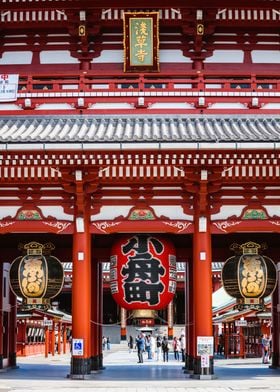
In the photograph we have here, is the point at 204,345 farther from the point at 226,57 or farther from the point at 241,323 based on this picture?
the point at 241,323

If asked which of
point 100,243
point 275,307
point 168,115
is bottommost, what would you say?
point 275,307

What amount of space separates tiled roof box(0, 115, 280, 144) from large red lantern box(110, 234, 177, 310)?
3227 millimetres

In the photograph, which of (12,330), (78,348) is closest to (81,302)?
(78,348)

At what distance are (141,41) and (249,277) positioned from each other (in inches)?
321

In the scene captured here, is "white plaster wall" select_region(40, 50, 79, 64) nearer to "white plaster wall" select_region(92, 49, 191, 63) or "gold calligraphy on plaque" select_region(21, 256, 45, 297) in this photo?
"white plaster wall" select_region(92, 49, 191, 63)

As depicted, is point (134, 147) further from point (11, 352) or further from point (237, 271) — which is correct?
point (11, 352)

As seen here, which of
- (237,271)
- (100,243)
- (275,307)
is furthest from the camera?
(275,307)

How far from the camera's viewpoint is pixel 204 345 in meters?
19.2

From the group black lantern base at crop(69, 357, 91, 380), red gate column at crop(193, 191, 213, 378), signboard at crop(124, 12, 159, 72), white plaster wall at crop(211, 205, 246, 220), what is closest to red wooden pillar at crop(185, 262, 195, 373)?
red gate column at crop(193, 191, 213, 378)

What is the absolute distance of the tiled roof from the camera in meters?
18.7

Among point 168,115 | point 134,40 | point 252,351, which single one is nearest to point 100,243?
point 168,115

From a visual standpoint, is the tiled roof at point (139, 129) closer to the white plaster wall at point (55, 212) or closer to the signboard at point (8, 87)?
the signboard at point (8, 87)

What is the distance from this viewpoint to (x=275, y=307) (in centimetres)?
2638

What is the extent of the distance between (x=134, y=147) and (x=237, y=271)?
16.2 feet
